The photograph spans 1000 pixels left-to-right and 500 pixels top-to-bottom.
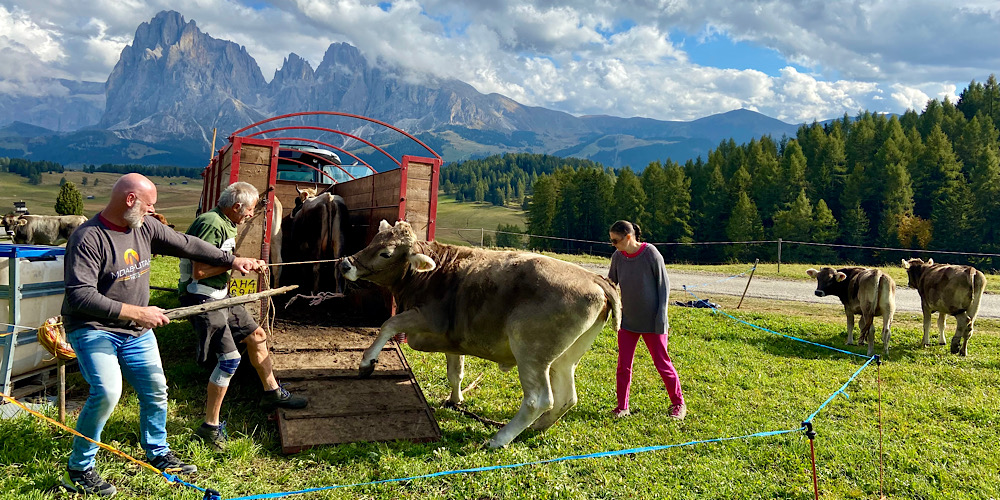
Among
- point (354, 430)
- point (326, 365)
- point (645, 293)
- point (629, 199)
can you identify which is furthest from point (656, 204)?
point (354, 430)

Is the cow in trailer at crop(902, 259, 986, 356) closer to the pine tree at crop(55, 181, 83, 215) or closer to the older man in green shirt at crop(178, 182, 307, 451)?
the older man in green shirt at crop(178, 182, 307, 451)

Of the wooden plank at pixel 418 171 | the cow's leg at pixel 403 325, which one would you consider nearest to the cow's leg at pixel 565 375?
the cow's leg at pixel 403 325

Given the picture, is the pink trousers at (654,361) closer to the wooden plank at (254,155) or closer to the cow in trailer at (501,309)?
the cow in trailer at (501,309)

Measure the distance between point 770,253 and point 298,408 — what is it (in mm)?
65476

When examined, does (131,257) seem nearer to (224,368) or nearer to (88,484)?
(224,368)

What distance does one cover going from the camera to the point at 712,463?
556 cm

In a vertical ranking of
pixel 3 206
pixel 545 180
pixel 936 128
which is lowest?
pixel 3 206

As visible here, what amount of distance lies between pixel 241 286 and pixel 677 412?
562 centimetres

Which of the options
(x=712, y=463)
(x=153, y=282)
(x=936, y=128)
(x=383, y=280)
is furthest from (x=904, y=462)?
(x=936, y=128)

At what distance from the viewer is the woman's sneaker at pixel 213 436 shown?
16.9 ft

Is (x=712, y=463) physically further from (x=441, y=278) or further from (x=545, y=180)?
(x=545, y=180)

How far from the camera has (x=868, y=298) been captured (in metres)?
11.1

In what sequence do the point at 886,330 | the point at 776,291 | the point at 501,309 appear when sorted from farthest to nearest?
1. the point at 776,291
2. the point at 886,330
3. the point at 501,309

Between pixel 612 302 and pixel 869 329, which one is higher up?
pixel 612 302
